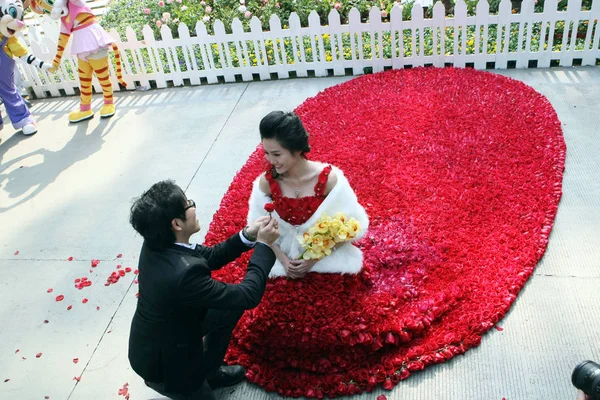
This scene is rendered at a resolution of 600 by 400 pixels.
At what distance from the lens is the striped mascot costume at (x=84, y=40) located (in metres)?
5.98

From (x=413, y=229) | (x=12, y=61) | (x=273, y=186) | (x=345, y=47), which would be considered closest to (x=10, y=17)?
(x=12, y=61)

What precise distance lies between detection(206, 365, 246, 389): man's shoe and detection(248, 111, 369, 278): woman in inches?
22.5

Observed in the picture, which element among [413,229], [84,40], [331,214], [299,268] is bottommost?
[413,229]

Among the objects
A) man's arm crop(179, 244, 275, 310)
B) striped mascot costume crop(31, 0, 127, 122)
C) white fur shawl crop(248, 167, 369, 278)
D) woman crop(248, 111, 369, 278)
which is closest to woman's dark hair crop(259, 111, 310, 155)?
woman crop(248, 111, 369, 278)

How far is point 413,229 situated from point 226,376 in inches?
66.1

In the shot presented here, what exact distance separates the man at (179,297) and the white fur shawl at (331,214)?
1.24 ft

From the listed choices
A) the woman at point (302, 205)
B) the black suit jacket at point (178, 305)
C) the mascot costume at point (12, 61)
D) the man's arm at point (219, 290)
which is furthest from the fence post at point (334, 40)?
the man's arm at point (219, 290)

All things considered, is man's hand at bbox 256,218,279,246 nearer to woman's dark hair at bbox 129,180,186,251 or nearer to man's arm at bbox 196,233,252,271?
man's arm at bbox 196,233,252,271

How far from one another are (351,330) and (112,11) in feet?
29.9

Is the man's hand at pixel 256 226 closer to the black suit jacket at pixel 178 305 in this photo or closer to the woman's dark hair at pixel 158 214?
the black suit jacket at pixel 178 305

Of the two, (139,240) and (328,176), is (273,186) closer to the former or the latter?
(328,176)

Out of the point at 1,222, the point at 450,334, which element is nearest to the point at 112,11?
the point at 1,222

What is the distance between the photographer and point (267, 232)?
8.61 ft

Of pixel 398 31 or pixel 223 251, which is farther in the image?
pixel 398 31
